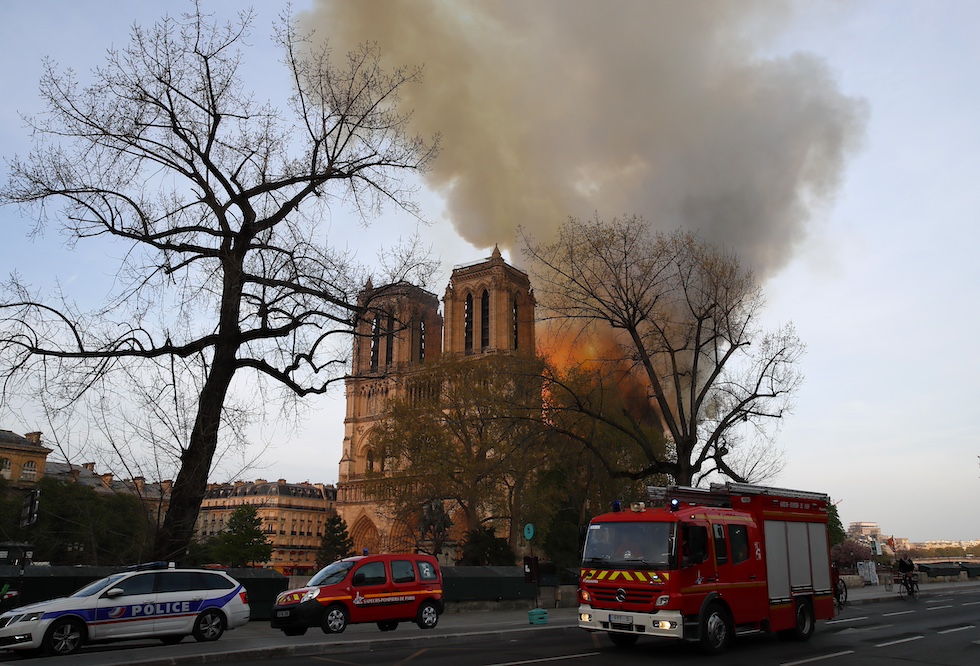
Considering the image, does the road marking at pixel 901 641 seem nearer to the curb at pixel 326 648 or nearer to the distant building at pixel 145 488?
the curb at pixel 326 648

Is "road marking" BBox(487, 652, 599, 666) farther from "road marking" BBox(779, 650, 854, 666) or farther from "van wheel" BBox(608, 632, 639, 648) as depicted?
"road marking" BBox(779, 650, 854, 666)

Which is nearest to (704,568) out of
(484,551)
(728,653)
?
(728,653)

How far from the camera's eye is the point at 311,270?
13555mm

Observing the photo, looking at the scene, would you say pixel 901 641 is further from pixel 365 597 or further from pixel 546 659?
pixel 365 597

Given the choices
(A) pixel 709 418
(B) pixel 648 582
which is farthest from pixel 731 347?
(B) pixel 648 582

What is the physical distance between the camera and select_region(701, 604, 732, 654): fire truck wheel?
10.7m

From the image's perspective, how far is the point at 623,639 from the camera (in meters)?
12.2

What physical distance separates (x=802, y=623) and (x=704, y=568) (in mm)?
3772

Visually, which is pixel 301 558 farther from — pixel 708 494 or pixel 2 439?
pixel 708 494

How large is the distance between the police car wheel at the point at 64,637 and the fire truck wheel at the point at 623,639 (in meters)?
8.38

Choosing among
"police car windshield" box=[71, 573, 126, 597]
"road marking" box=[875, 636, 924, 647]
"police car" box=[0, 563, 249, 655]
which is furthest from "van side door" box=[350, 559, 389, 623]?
"road marking" box=[875, 636, 924, 647]

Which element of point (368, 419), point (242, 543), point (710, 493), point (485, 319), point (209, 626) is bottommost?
point (242, 543)

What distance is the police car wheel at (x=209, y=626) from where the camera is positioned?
12273mm

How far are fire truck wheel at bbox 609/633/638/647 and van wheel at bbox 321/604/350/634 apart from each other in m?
5.24
